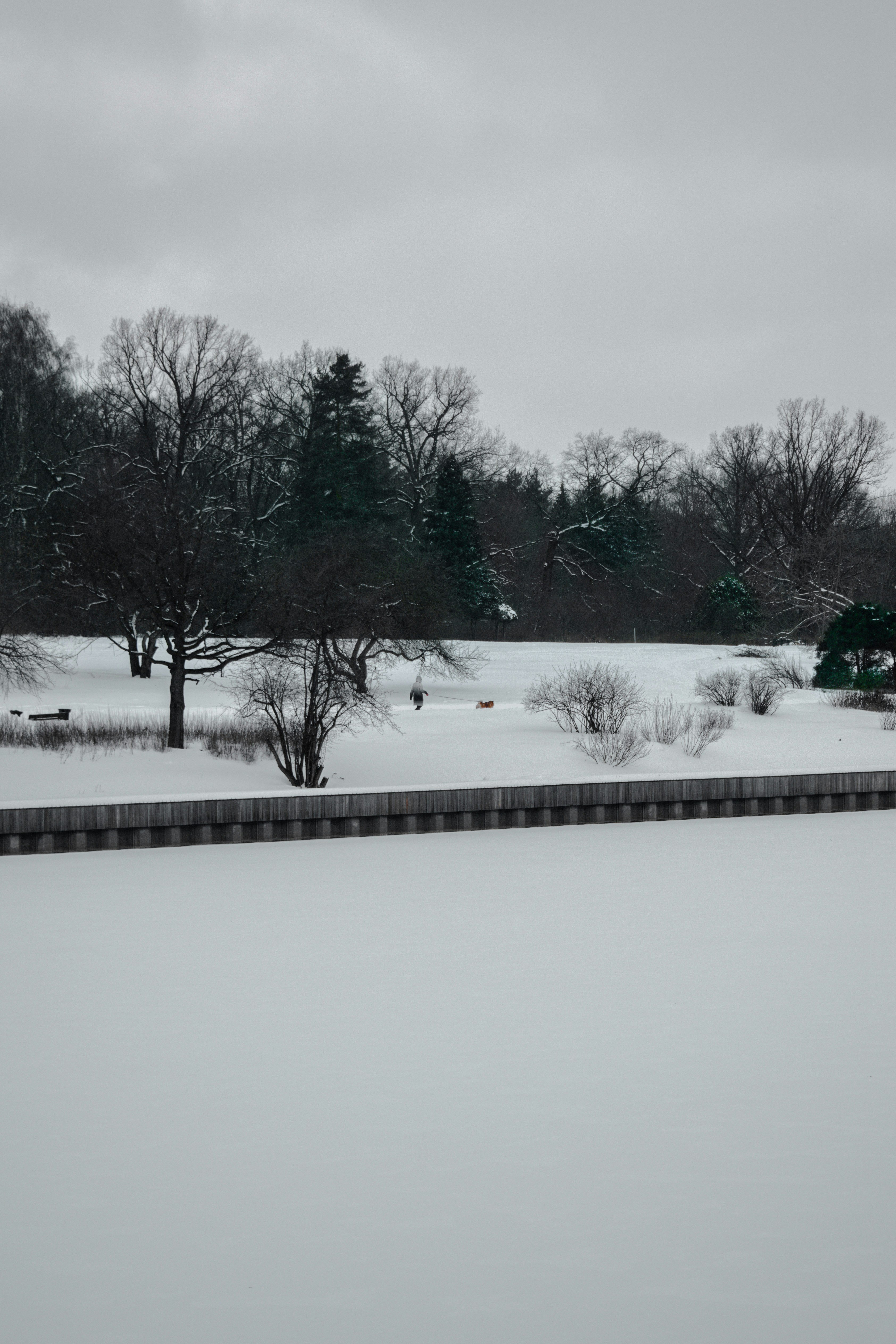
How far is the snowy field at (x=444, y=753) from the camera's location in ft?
61.9

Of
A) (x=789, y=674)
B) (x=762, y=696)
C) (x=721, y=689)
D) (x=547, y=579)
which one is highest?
(x=547, y=579)

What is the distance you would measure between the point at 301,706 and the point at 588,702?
20.8ft

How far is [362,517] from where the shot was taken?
48188 mm

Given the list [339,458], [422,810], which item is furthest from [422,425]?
[422,810]

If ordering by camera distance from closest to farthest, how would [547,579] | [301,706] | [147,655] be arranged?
[301,706]
[147,655]
[547,579]

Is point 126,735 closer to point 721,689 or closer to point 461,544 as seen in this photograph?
point 721,689

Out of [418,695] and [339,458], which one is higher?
[339,458]

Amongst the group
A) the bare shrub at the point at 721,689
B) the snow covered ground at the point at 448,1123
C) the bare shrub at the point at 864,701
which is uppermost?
the bare shrub at the point at 721,689

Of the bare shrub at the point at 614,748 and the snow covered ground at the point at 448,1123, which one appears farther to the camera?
the bare shrub at the point at 614,748

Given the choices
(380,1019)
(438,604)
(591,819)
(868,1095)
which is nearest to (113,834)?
(591,819)

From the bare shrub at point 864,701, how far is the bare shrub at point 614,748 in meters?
8.69

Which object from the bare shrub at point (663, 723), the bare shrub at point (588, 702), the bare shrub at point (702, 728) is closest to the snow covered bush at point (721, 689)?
the bare shrub at point (702, 728)

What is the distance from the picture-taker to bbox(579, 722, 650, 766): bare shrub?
2253 centimetres

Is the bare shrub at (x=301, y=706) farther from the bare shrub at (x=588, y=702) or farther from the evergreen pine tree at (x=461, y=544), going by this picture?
the evergreen pine tree at (x=461, y=544)
